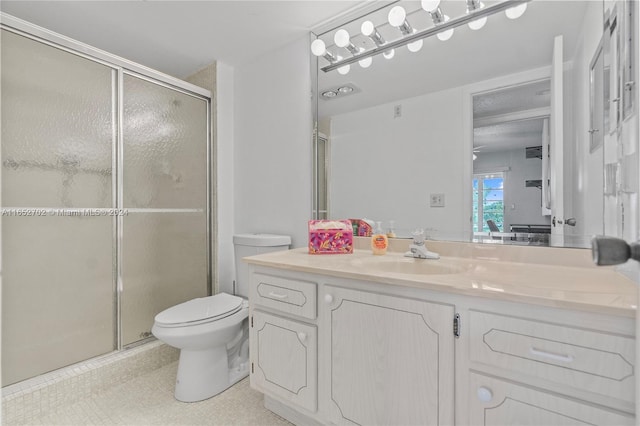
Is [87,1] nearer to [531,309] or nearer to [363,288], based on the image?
[363,288]

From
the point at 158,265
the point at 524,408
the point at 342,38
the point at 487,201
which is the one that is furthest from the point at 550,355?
the point at 158,265

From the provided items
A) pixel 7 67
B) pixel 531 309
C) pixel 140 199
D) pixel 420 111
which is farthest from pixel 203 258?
pixel 531 309

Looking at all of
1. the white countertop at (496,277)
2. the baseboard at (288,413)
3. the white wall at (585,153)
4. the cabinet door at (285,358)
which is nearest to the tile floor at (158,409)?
the baseboard at (288,413)

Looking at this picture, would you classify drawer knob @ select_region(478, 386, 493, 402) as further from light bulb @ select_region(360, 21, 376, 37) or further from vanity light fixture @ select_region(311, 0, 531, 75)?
light bulb @ select_region(360, 21, 376, 37)

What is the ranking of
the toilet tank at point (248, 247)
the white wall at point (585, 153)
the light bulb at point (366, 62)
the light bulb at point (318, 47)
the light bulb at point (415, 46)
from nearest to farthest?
the white wall at point (585, 153), the light bulb at point (415, 46), the light bulb at point (366, 62), the light bulb at point (318, 47), the toilet tank at point (248, 247)

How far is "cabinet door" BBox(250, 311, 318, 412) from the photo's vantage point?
124 cm

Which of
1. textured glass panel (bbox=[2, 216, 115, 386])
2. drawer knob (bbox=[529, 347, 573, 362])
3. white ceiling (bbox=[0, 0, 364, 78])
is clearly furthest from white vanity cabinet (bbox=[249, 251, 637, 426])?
white ceiling (bbox=[0, 0, 364, 78])

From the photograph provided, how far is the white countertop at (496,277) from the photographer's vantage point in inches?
30.7

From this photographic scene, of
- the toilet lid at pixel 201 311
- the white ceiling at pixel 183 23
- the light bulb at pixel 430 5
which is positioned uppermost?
the white ceiling at pixel 183 23

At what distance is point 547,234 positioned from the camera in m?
1.28

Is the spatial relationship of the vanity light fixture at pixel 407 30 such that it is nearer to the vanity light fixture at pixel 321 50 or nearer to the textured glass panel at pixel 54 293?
the vanity light fixture at pixel 321 50

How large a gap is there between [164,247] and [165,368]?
79 cm

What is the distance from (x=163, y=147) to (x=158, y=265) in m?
0.83

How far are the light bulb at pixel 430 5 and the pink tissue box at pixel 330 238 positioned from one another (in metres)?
1.17
